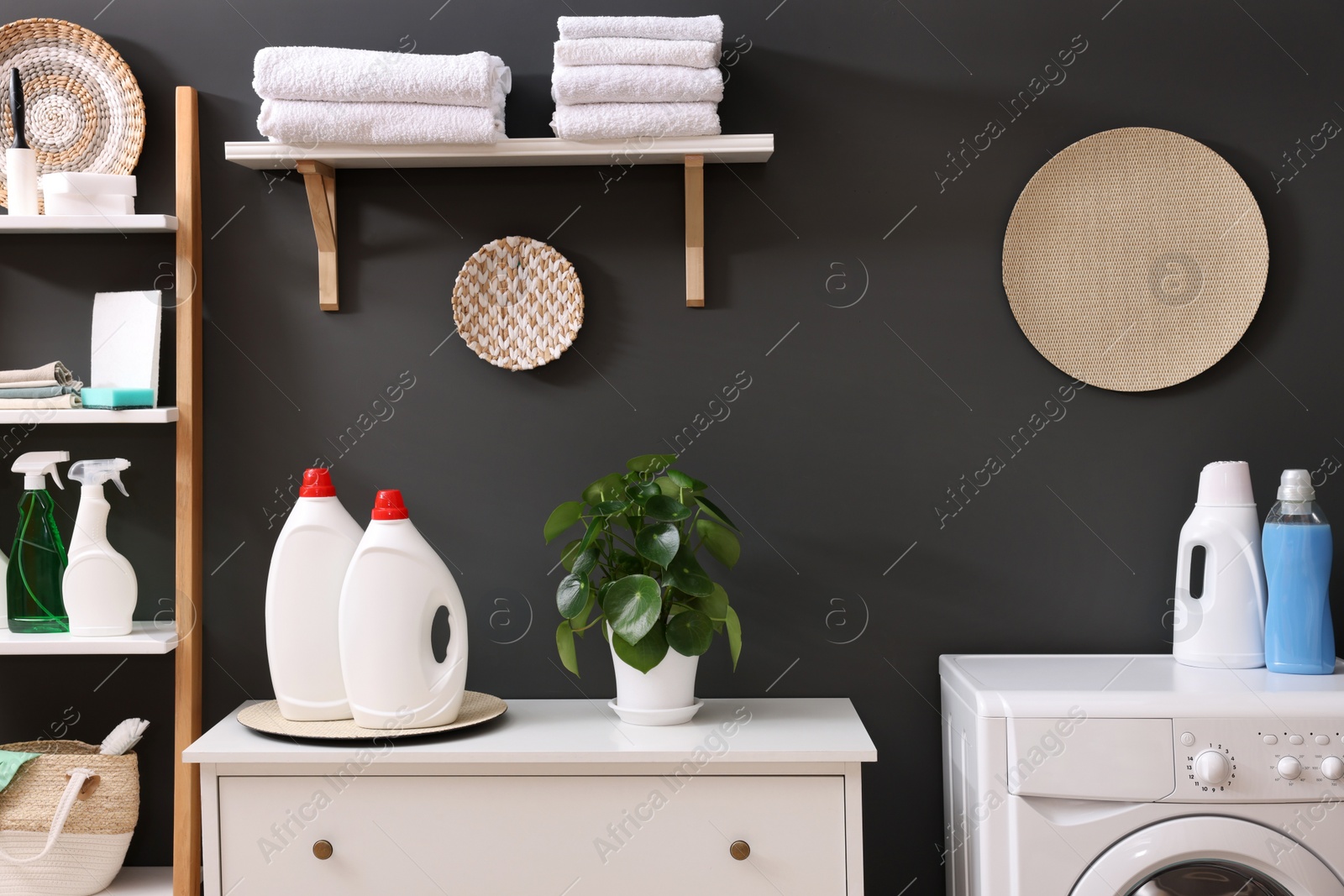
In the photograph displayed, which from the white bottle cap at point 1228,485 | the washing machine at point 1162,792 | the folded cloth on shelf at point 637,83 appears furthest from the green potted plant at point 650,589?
the white bottle cap at point 1228,485

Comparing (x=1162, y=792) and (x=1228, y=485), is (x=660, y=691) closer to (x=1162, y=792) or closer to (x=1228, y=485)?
(x=1162, y=792)

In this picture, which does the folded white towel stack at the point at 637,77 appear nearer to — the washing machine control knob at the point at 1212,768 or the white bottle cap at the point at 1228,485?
the white bottle cap at the point at 1228,485

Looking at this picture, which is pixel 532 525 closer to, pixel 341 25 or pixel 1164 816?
pixel 341 25

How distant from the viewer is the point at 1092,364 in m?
1.71

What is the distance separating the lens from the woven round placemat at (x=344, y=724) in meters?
1.46

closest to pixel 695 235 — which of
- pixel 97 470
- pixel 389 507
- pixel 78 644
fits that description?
pixel 389 507

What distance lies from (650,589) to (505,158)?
0.73 metres

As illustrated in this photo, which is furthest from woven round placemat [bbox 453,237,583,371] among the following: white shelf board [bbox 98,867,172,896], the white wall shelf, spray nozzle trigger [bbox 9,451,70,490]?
white shelf board [bbox 98,867,172,896]

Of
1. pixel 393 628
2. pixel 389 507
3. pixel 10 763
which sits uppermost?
pixel 389 507

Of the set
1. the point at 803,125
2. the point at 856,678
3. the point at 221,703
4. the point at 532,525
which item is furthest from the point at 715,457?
the point at 221,703

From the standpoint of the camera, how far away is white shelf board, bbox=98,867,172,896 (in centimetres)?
163

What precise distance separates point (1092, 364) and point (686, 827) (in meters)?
1.01

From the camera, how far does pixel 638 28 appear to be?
1552 mm

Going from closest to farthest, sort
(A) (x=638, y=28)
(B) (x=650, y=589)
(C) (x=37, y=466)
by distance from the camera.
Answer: (B) (x=650, y=589) < (A) (x=638, y=28) < (C) (x=37, y=466)
